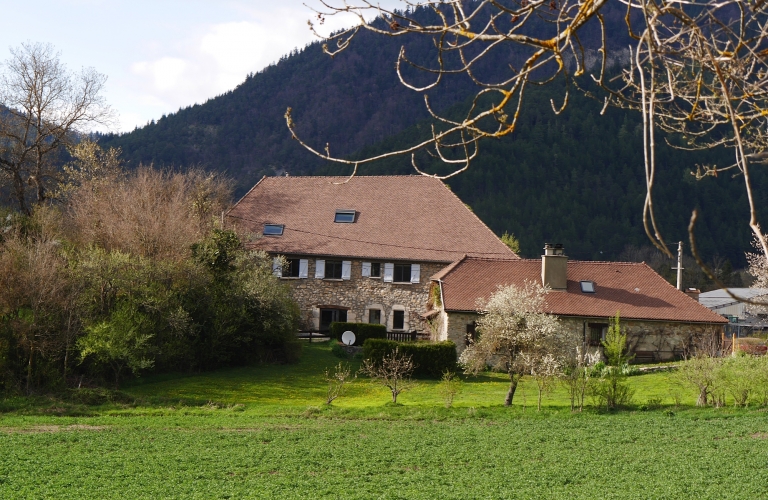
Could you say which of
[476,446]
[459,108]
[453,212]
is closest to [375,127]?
[459,108]

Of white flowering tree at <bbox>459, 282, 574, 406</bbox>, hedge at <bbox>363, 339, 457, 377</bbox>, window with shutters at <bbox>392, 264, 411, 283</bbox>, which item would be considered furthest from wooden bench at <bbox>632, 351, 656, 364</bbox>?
window with shutters at <bbox>392, 264, 411, 283</bbox>

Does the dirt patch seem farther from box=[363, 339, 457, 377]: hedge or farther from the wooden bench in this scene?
the wooden bench

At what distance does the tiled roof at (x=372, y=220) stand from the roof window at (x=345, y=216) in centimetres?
25

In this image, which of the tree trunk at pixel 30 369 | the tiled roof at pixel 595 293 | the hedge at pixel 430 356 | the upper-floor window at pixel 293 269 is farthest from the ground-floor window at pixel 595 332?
the tree trunk at pixel 30 369

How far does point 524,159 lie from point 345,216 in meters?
54.8

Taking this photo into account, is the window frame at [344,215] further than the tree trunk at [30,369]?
Yes

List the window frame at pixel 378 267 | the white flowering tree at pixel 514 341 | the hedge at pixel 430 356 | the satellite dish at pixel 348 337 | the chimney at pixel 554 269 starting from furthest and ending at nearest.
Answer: the window frame at pixel 378 267, the satellite dish at pixel 348 337, the chimney at pixel 554 269, the hedge at pixel 430 356, the white flowering tree at pixel 514 341

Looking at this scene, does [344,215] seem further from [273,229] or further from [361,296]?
[361,296]

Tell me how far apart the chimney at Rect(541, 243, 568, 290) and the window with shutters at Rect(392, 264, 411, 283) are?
774cm

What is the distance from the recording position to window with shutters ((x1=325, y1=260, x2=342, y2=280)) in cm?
3775

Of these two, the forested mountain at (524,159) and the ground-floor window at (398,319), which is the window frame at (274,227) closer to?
the ground-floor window at (398,319)

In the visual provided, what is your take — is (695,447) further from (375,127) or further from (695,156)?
(375,127)

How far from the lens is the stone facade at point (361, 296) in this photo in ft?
121

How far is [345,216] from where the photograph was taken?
134 feet
